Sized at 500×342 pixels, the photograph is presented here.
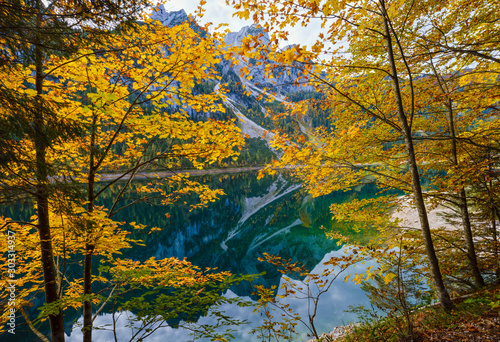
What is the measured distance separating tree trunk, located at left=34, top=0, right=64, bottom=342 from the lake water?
176 inches

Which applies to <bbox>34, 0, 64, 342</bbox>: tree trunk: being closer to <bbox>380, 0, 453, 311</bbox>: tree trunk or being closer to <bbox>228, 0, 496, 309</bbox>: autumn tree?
<bbox>228, 0, 496, 309</bbox>: autumn tree

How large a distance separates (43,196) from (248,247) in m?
22.4

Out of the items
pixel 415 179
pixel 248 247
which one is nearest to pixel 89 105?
pixel 415 179

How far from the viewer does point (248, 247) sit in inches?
921

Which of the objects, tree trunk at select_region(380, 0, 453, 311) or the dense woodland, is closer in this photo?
the dense woodland

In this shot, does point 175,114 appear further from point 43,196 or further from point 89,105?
point 43,196

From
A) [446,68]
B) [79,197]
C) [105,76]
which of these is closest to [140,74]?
[105,76]

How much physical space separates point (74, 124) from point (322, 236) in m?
25.2

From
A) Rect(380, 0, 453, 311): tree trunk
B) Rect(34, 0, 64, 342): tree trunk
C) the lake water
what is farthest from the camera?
the lake water

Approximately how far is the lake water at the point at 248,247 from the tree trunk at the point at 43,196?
14.6 ft

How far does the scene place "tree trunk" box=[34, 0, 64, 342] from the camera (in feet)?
8.16

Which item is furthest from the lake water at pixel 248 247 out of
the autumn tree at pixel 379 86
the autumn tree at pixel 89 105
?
the autumn tree at pixel 89 105

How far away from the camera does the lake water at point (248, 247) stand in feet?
35.5

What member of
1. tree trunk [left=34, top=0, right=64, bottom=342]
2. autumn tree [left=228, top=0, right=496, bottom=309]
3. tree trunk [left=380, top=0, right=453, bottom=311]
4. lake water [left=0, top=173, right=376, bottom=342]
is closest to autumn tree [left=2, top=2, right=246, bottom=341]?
tree trunk [left=34, top=0, right=64, bottom=342]
